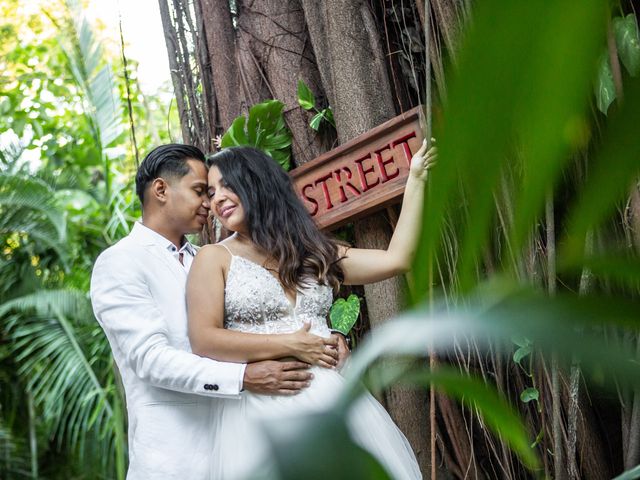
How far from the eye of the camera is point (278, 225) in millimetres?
1997

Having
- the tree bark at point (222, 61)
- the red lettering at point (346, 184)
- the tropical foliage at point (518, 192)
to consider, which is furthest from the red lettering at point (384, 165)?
the tropical foliage at point (518, 192)

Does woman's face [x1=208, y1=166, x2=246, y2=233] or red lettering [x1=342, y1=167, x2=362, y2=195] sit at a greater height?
red lettering [x1=342, y1=167, x2=362, y2=195]

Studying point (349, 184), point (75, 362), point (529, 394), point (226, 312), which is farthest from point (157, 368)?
point (75, 362)

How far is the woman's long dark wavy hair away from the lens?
1.96 m

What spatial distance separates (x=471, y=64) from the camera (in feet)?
0.54

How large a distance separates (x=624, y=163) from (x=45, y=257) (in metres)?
5.42

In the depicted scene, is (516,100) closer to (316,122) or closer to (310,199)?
(310,199)

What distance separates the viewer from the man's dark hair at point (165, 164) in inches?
82.4

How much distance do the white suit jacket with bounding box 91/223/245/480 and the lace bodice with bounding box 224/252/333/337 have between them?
124 millimetres

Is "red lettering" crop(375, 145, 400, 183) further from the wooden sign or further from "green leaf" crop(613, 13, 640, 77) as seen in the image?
"green leaf" crop(613, 13, 640, 77)

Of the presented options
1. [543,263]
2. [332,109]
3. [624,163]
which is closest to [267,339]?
[543,263]

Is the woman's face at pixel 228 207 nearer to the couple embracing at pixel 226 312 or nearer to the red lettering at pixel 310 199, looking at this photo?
the couple embracing at pixel 226 312

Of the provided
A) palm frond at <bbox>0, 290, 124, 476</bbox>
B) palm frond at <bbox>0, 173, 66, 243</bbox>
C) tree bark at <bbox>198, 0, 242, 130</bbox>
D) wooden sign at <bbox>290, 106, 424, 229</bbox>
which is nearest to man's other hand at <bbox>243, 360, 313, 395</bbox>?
wooden sign at <bbox>290, 106, 424, 229</bbox>

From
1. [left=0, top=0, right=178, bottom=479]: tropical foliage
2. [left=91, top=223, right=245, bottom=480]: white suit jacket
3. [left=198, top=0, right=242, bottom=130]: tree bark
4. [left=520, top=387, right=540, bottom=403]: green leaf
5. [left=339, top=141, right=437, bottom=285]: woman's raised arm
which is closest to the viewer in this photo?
[left=91, top=223, right=245, bottom=480]: white suit jacket
